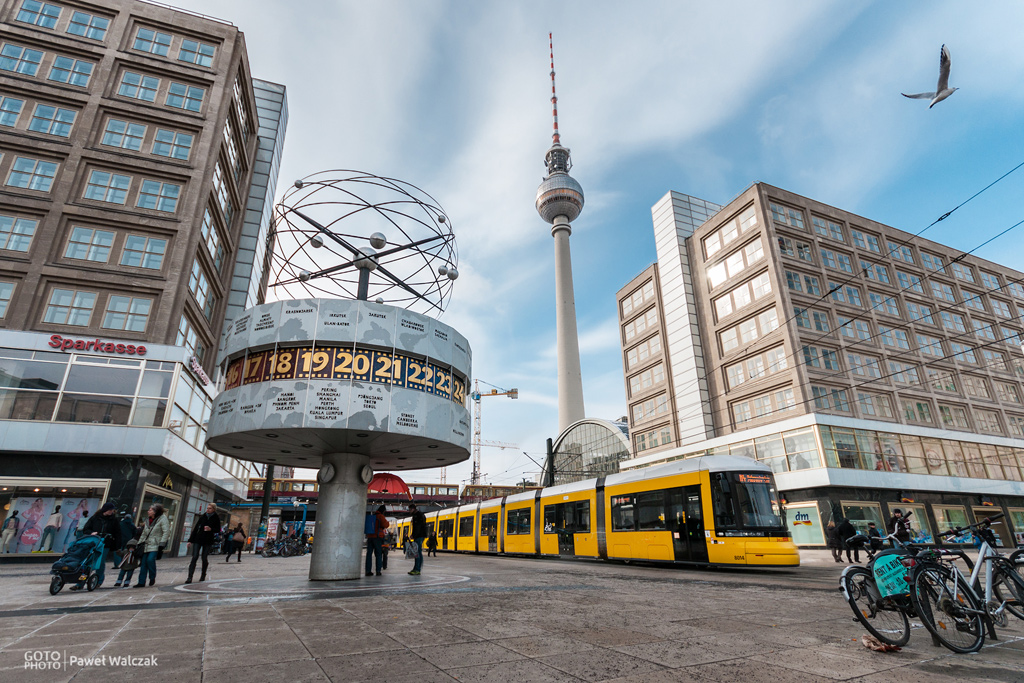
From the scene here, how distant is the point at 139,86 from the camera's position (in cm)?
2786

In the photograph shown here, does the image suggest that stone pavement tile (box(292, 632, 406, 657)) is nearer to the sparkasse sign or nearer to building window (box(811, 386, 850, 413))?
the sparkasse sign

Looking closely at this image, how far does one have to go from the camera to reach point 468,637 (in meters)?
5.31

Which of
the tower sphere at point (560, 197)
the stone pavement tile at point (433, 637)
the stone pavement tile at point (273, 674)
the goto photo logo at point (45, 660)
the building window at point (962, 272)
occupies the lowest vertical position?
the stone pavement tile at point (433, 637)

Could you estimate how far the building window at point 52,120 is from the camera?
25.2 metres

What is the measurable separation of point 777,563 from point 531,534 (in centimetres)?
1248

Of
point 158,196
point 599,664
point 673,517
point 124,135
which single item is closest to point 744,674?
point 599,664

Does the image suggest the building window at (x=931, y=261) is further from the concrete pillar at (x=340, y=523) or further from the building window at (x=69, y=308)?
the building window at (x=69, y=308)

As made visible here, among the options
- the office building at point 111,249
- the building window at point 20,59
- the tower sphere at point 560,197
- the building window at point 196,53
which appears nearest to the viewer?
the office building at point 111,249

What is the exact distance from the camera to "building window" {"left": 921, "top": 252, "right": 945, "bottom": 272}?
45.5m

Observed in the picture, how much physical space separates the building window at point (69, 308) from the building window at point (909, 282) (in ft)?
182

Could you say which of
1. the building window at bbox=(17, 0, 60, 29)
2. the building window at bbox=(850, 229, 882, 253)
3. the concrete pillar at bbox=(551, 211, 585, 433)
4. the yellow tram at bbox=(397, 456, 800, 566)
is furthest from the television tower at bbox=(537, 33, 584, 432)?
the building window at bbox=(17, 0, 60, 29)

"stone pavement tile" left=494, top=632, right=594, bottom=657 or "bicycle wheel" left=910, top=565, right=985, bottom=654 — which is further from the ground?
"bicycle wheel" left=910, top=565, right=985, bottom=654

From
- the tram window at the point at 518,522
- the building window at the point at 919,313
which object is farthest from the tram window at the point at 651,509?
the building window at the point at 919,313

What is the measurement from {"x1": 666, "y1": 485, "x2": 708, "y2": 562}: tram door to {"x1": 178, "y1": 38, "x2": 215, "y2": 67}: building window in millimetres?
34583
